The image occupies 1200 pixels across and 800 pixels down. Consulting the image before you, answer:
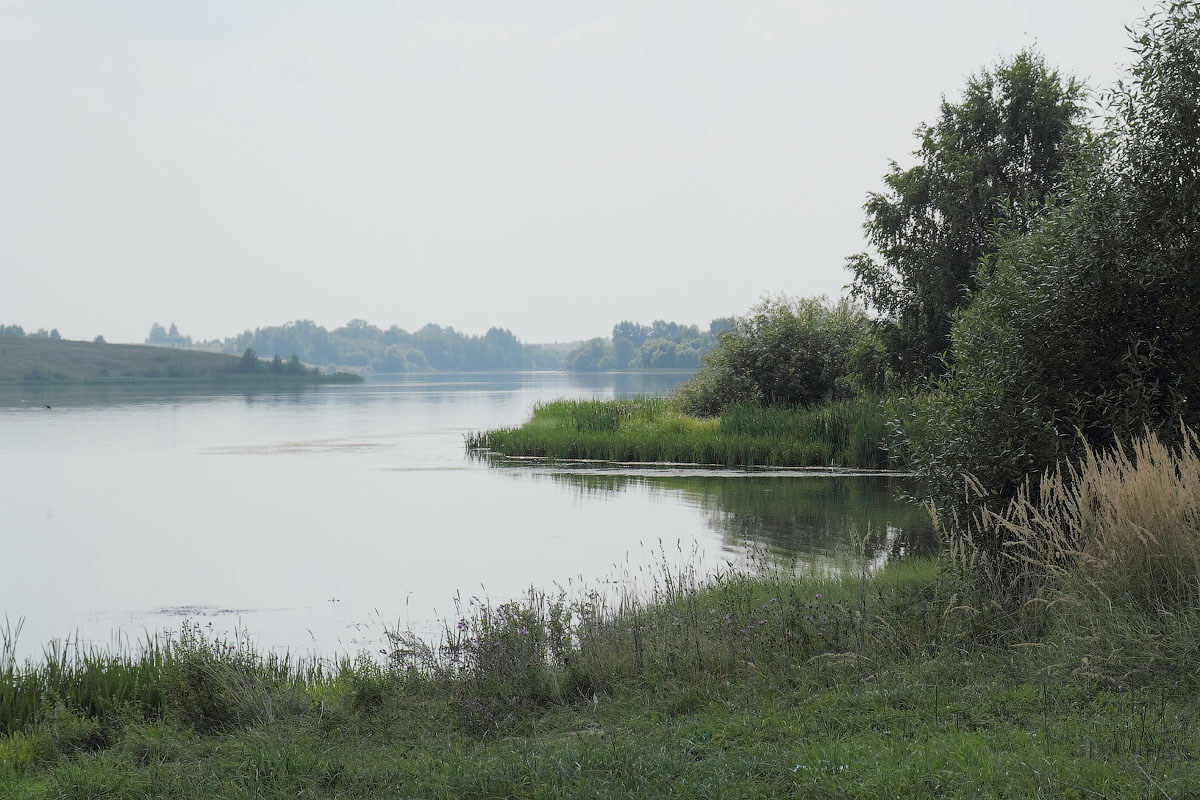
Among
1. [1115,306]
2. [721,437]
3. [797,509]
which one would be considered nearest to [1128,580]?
[1115,306]

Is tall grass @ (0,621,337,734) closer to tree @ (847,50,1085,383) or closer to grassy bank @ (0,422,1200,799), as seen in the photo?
grassy bank @ (0,422,1200,799)

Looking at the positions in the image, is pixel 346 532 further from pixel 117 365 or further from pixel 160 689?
pixel 117 365

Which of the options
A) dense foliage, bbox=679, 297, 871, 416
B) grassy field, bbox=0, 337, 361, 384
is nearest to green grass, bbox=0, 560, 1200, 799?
dense foliage, bbox=679, 297, 871, 416

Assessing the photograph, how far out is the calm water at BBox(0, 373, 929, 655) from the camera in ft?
41.4

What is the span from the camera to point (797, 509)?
18.3 m

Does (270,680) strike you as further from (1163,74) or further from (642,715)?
(1163,74)

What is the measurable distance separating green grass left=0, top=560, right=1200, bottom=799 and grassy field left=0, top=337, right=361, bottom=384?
121 meters

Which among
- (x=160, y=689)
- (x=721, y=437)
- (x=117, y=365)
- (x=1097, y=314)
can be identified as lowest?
(x=160, y=689)

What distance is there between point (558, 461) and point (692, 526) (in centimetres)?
1218

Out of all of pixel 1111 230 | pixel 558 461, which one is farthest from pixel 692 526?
pixel 558 461

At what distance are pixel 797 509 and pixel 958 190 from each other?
1232 cm

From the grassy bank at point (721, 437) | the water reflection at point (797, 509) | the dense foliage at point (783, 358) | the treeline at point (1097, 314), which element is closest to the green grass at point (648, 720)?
the treeline at point (1097, 314)

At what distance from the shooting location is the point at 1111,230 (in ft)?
31.1

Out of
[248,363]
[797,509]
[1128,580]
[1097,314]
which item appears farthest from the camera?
[248,363]
